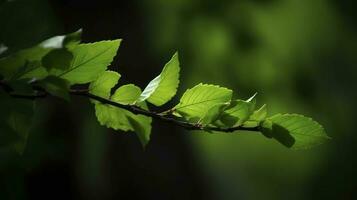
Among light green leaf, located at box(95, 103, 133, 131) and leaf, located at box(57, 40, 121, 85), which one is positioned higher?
leaf, located at box(57, 40, 121, 85)

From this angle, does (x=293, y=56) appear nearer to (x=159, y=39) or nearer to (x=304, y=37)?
(x=304, y=37)

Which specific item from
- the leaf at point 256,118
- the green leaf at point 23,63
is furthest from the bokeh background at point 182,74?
the leaf at point 256,118

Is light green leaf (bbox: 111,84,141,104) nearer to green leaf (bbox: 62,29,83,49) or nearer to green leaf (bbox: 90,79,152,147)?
green leaf (bbox: 90,79,152,147)

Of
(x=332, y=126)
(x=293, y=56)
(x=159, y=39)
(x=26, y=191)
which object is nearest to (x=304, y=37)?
(x=293, y=56)

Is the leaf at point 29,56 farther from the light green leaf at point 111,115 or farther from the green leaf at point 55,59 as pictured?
the light green leaf at point 111,115

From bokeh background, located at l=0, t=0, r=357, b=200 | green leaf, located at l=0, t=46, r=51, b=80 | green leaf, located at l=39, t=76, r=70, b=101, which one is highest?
green leaf, located at l=0, t=46, r=51, b=80

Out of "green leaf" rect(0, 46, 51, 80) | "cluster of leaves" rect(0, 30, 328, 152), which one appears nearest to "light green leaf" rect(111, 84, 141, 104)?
"cluster of leaves" rect(0, 30, 328, 152)
